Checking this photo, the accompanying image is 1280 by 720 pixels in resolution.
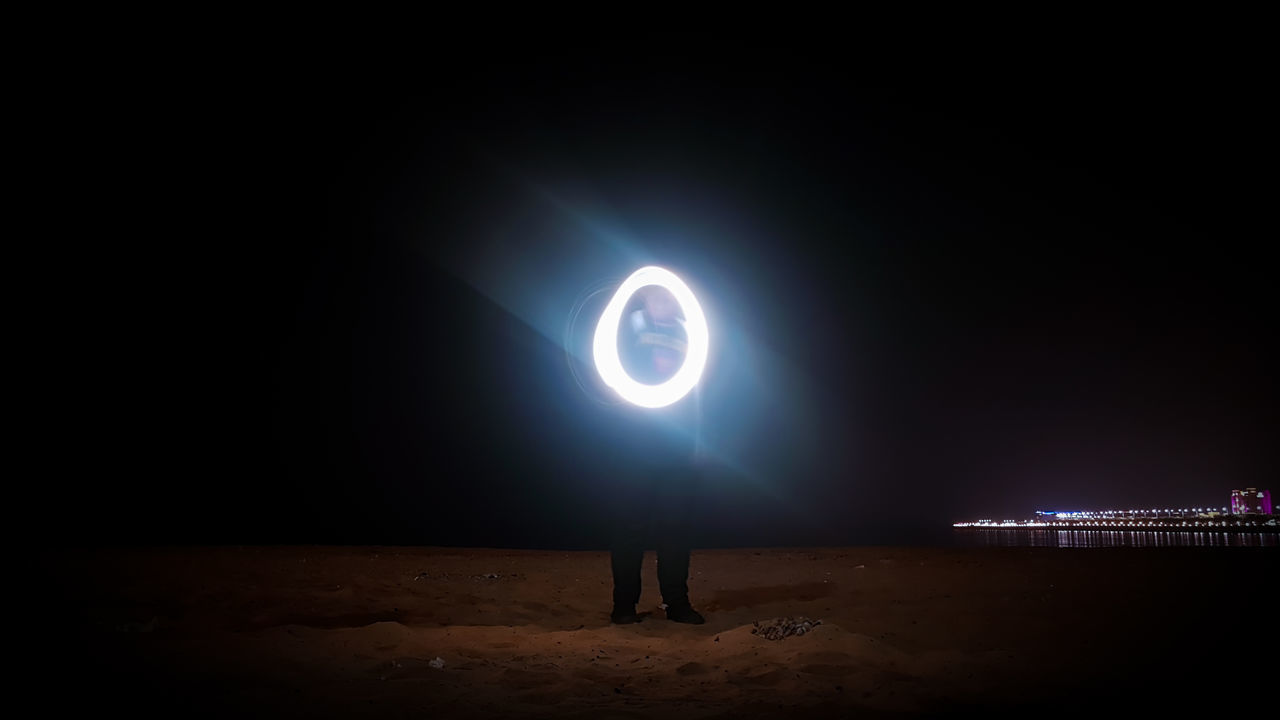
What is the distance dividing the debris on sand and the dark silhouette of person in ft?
2.96

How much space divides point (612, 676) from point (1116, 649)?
2637 millimetres

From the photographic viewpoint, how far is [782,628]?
4.70m

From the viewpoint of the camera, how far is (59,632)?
4.88 meters

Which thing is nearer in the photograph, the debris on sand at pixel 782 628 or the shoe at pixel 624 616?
the debris on sand at pixel 782 628

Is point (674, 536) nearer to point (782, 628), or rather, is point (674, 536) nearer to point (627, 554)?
point (627, 554)

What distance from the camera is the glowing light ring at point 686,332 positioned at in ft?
19.0

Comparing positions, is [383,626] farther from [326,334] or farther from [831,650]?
[326,334]

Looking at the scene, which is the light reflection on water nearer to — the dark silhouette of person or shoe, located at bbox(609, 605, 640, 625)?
the dark silhouette of person

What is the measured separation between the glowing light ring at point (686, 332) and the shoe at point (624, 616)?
57.1 inches

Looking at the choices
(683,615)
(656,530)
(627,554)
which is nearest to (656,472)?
(656,530)

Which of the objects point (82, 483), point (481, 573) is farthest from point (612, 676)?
point (82, 483)

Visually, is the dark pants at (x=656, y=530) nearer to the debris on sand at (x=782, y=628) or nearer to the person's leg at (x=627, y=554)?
the person's leg at (x=627, y=554)

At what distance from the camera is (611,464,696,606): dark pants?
5.67 m

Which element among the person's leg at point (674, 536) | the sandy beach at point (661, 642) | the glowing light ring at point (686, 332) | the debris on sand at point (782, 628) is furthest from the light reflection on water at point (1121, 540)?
the debris on sand at point (782, 628)
